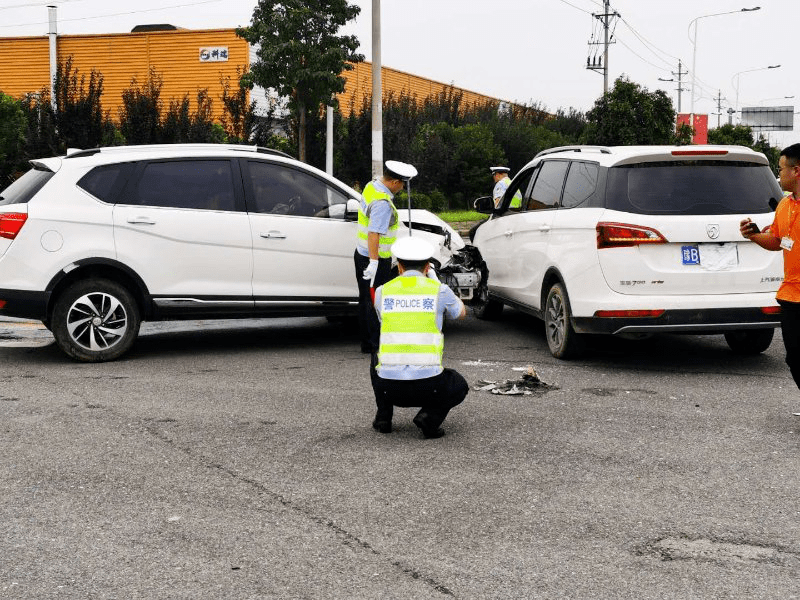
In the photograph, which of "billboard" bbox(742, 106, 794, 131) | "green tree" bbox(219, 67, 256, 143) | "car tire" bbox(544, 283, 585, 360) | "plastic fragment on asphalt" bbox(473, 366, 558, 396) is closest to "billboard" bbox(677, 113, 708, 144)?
"green tree" bbox(219, 67, 256, 143)

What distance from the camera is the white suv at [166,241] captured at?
905cm

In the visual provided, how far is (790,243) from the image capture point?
677 cm

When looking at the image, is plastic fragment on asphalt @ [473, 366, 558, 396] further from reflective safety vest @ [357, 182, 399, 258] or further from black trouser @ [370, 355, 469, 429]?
reflective safety vest @ [357, 182, 399, 258]

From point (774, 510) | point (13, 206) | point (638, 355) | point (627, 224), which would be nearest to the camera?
point (774, 510)

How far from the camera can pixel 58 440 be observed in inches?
255

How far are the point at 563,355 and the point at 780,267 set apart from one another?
6.39 ft

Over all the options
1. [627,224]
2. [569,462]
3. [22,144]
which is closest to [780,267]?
[627,224]

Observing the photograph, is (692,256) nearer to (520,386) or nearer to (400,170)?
(520,386)

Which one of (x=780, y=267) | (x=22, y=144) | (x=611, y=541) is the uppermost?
(x=22, y=144)

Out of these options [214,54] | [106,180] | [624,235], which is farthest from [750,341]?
[214,54]

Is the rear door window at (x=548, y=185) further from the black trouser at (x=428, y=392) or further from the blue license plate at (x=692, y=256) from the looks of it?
the black trouser at (x=428, y=392)

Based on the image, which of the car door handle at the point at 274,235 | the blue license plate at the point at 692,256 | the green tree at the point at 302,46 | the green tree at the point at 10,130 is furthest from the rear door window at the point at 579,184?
the green tree at the point at 10,130

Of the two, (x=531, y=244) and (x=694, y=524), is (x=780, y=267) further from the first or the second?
(x=694, y=524)

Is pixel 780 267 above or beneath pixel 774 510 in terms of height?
above
